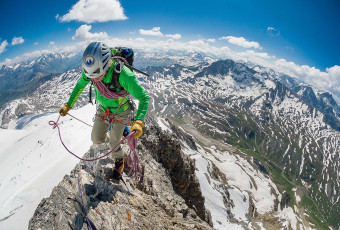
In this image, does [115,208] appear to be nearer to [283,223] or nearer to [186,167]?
[186,167]

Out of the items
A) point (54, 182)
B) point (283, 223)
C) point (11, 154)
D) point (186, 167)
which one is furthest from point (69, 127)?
point (283, 223)

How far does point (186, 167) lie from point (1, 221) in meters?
26.2

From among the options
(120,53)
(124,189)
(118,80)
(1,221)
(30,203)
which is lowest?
(1,221)

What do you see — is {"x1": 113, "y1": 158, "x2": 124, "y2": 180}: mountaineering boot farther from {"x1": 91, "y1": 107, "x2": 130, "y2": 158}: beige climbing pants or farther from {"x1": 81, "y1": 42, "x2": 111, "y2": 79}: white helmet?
{"x1": 81, "y1": 42, "x2": 111, "y2": 79}: white helmet

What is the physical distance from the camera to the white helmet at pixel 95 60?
6844 millimetres

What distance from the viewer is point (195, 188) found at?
25375 millimetres

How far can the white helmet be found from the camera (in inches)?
269

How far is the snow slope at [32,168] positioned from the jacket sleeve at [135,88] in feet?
92.1

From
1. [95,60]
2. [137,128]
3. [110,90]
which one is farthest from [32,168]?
[137,128]

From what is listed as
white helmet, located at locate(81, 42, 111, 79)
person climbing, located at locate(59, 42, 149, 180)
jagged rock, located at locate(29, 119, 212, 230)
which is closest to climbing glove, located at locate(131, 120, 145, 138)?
person climbing, located at locate(59, 42, 149, 180)

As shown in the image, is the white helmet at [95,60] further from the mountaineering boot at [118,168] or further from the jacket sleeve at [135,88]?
the mountaineering boot at [118,168]

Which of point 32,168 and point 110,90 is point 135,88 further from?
point 32,168

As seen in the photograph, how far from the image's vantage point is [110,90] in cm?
772

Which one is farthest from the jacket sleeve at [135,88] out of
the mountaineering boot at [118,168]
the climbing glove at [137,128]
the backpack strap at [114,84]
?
the mountaineering boot at [118,168]
